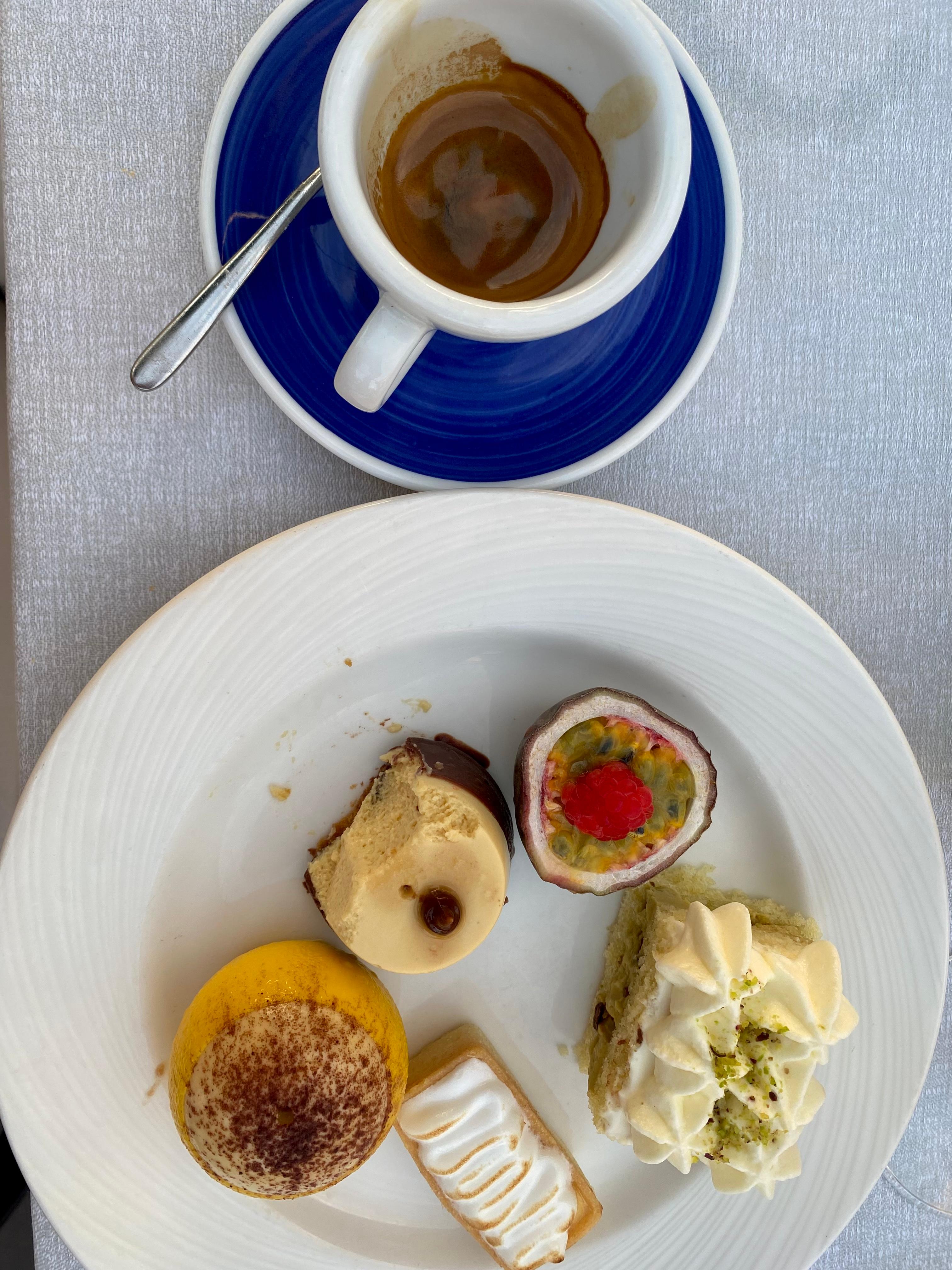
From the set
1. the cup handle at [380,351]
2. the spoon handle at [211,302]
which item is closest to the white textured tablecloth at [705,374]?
the spoon handle at [211,302]

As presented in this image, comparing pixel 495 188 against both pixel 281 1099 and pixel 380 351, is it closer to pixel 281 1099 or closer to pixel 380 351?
pixel 380 351

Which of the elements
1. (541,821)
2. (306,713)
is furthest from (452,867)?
(306,713)

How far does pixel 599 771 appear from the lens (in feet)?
2.68

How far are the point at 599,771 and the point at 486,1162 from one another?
430 millimetres

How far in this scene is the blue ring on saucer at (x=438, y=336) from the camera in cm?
77

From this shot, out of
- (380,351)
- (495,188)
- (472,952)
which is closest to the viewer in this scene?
(380,351)

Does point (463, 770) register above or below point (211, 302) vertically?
below

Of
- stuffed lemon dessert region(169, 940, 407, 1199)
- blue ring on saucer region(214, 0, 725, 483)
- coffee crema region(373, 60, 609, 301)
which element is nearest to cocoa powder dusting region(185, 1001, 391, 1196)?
stuffed lemon dessert region(169, 940, 407, 1199)

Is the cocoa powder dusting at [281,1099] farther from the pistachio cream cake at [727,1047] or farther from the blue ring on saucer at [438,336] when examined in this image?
the blue ring on saucer at [438,336]

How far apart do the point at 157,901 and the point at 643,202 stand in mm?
753

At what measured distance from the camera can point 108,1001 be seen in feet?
2.79

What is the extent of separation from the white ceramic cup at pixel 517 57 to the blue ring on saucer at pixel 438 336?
0.33 feet

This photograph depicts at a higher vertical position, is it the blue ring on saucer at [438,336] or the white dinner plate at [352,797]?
the blue ring on saucer at [438,336]

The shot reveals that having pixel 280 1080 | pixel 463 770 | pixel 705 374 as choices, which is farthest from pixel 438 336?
pixel 280 1080
